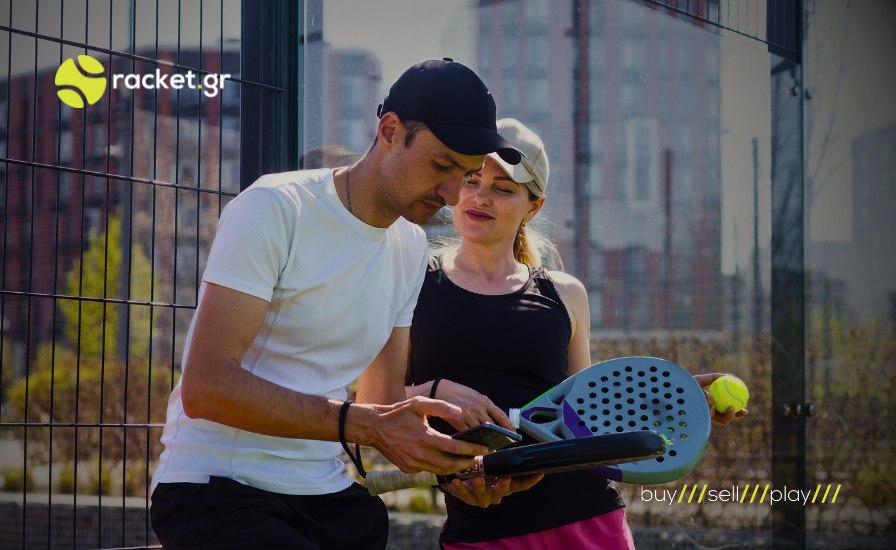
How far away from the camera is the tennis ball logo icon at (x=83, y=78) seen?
312cm

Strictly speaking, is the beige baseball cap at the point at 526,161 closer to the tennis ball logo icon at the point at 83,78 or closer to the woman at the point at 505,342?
the woman at the point at 505,342

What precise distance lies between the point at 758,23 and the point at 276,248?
3153mm

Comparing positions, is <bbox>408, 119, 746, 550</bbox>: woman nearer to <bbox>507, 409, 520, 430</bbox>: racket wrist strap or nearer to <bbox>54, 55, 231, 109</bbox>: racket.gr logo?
<bbox>507, 409, 520, 430</bbox>: racket wrist strap

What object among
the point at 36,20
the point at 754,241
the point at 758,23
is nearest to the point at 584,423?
the point at 36,20

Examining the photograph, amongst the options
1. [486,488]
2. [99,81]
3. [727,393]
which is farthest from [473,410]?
[99,81]

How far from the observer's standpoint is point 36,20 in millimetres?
2670

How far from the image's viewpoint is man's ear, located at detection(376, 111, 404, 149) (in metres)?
2.07

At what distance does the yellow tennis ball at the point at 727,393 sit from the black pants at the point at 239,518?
92 cm

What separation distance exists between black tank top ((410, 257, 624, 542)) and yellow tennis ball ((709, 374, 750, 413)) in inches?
12.4

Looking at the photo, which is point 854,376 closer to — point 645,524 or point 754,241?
point 754,241

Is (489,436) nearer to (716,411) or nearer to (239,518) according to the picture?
(239,518)

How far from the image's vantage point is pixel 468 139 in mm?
2020

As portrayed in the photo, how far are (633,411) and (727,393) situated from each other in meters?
0.39

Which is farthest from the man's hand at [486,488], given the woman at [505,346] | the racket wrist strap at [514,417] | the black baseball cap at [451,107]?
the black baseball cap at [451,107]
